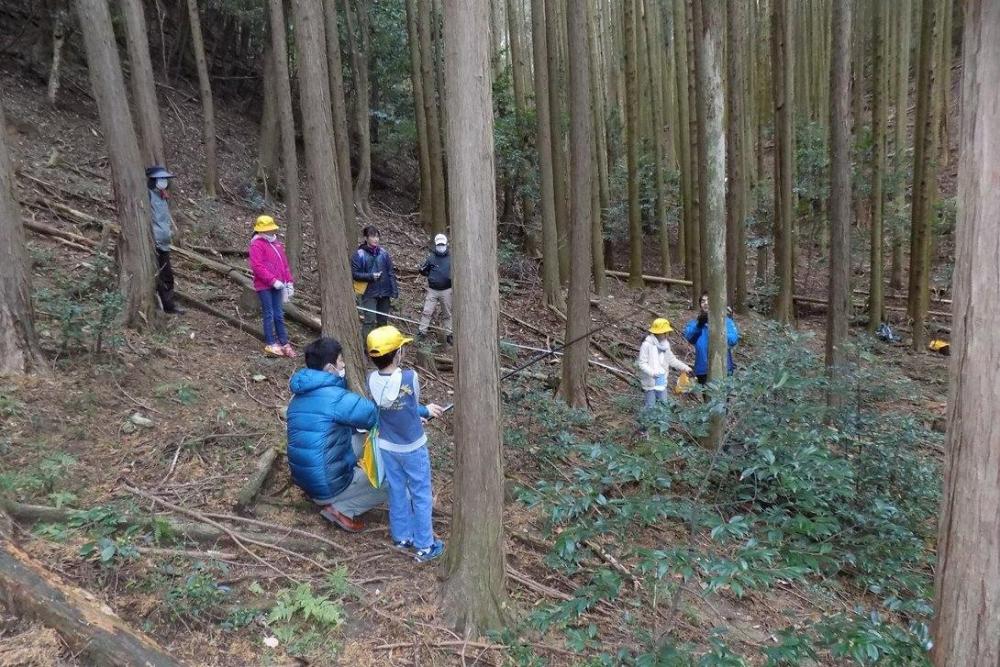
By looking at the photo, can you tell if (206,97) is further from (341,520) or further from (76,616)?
(76,616)

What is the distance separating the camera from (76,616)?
298 cm

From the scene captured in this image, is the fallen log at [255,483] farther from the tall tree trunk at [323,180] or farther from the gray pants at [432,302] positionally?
the gray pants at [432,302]

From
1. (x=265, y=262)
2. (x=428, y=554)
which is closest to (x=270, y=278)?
(x=265, y=262)

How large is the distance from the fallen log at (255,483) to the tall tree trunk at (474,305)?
1671 mm

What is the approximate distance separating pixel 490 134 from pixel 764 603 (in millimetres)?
4077

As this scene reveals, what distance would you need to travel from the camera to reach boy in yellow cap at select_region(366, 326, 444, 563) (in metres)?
4.02

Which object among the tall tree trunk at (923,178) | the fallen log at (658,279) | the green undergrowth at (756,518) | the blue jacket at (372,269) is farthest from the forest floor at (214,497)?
the fallen log at (658,279)

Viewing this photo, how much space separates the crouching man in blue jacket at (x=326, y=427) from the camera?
13.8ft

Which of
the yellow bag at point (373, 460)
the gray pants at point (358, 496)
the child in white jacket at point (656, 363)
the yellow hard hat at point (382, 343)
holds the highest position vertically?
the yellow hard hat at point (382, 343)

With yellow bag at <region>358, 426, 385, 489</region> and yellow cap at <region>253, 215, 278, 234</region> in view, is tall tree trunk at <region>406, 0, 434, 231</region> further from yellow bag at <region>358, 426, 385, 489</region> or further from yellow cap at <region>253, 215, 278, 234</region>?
yellow bag at <region>358, 426, 385, 489</region>

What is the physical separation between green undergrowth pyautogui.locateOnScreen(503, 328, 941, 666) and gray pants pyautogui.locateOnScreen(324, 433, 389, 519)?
1138mm

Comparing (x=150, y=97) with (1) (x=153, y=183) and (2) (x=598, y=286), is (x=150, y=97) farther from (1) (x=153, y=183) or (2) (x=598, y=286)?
(2) (x=598, y=286)

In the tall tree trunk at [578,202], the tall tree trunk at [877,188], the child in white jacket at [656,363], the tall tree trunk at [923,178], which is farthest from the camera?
the tall tree trunk at [877,188]

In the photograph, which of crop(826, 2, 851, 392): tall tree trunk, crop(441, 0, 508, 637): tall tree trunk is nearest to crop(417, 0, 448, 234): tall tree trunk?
crop(826, 2, 851, 392): tall tree trunk
